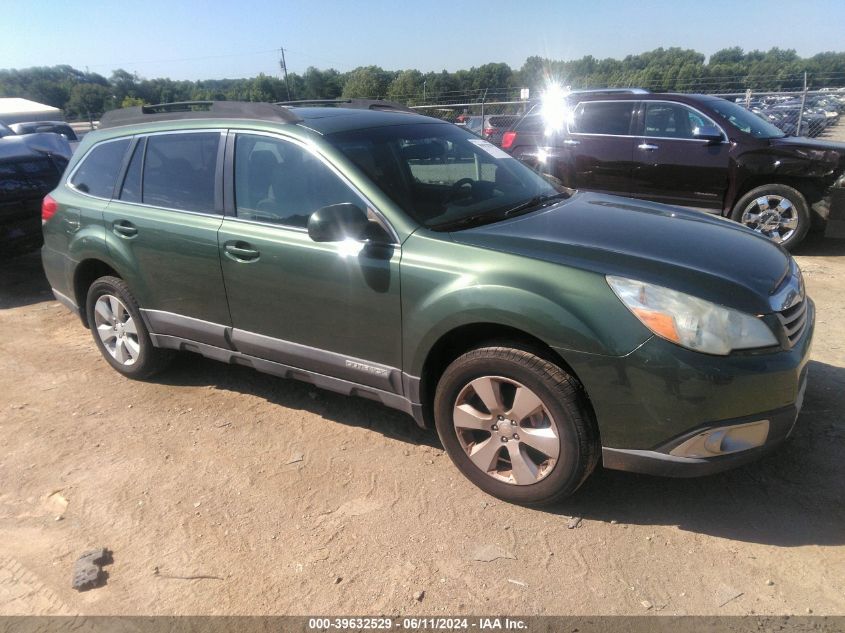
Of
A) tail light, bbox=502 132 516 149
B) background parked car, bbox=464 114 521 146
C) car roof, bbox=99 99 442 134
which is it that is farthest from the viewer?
background parked car, bbox=464 114 521 146

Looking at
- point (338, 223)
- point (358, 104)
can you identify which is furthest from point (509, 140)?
point (338, 223)

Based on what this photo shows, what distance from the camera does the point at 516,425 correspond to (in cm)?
277

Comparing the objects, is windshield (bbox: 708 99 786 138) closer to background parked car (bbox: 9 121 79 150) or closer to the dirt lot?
the dirt lot

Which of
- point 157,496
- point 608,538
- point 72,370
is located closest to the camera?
point 608,538

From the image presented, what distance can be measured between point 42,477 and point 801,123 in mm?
15668

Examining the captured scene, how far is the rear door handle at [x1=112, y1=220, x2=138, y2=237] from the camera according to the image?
3.95 metres

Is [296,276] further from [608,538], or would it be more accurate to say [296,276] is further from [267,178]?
[608,538]

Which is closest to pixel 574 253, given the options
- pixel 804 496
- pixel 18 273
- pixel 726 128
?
pixel 804 496

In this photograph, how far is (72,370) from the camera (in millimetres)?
4766

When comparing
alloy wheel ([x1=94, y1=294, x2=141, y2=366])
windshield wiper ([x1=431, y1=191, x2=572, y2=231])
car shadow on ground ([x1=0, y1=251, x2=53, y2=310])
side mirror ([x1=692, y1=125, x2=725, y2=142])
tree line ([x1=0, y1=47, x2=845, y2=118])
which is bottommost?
car shadow on ground ([x1=0, y1=251, x2=53, y2=310])

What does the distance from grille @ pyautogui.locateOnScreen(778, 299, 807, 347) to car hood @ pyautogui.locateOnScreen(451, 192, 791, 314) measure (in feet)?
0.36

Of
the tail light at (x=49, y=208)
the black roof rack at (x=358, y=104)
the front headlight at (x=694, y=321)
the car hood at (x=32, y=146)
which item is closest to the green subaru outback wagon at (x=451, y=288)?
the front headlight at (x=694, y=321)

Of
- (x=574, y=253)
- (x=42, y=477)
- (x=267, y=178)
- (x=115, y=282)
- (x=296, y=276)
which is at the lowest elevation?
(x=42, y=477)

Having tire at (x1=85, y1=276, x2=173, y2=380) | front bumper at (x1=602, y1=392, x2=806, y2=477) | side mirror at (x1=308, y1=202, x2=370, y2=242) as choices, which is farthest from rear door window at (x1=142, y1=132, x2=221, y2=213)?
front bumper at (x1=602, y1=392, x2=806, y2=477)
